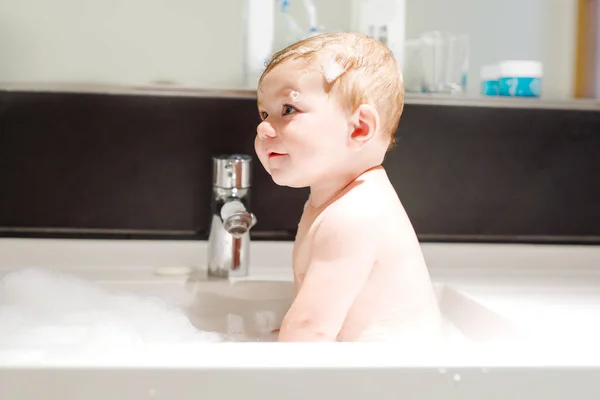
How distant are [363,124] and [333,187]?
0.34 feet

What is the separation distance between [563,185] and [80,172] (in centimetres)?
92

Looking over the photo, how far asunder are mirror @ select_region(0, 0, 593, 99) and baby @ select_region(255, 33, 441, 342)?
39 centimetres

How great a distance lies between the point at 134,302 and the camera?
1043mm

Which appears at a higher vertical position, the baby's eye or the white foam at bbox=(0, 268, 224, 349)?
the baby's eye

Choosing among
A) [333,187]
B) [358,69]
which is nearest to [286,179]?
[333,187]

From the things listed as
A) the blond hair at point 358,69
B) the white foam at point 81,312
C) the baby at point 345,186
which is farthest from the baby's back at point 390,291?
the white foam at point 81,312

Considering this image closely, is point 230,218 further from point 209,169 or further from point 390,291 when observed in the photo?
point 390,291

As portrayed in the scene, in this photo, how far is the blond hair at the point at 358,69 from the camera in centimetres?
87

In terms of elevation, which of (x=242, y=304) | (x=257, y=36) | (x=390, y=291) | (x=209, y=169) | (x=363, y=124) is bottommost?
(x=242, y=304)

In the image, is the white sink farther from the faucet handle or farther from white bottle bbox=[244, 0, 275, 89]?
white bottle bbox=[244, 0, 275, 89]

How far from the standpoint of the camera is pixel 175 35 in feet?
4.20

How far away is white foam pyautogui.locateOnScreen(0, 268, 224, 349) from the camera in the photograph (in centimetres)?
83

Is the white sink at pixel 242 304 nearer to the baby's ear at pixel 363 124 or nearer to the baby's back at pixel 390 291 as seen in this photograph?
the baby's back at pixel 390 291

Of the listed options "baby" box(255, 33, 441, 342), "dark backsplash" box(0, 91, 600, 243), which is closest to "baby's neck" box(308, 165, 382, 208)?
"baby" box(255, 33, 441, 342)
